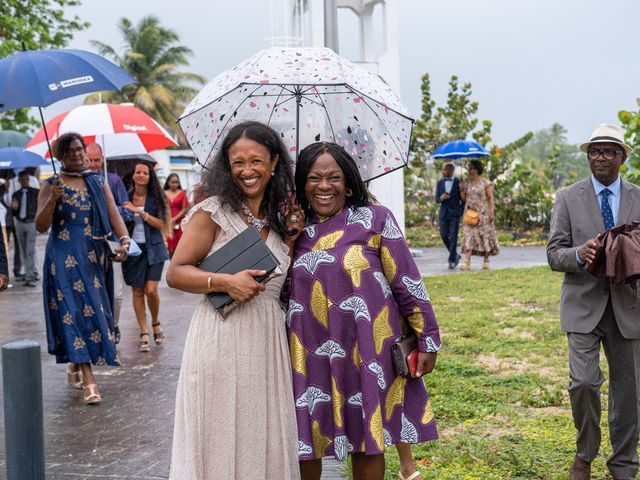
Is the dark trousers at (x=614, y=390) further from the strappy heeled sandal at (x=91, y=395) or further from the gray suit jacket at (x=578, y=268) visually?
the strappy heeled sandal at (x=91, y=395)

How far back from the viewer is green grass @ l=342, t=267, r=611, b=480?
17.5ft

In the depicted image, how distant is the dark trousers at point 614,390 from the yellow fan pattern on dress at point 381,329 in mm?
1430

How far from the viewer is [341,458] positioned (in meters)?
3.79

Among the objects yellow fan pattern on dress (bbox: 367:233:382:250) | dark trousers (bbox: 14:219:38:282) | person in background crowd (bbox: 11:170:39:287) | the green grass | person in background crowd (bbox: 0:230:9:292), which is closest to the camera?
yellow fan pattern on dress (bbox: 367:233:382:250)

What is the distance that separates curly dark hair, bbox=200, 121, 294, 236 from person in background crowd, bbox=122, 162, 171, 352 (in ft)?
16.8

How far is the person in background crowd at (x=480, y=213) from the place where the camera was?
15609mm

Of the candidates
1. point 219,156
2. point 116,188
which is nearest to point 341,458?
point 219,156

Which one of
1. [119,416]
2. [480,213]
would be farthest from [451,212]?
[119,416]

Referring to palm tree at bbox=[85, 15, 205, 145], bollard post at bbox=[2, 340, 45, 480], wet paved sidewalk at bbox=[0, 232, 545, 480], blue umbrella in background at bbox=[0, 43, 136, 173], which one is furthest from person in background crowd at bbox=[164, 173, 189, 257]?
palm tree at bbox=[85, 15, 205, 145]

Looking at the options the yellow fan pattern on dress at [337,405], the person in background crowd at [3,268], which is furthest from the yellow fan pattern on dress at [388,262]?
the person in background crowd at [3,268]

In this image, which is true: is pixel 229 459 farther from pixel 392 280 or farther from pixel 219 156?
pixel 219 156

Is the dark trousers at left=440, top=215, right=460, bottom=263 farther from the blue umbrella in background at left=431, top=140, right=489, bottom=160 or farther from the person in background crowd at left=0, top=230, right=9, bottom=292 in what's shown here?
the person in background crowd at left=0, top=230, right=9, bottom=292

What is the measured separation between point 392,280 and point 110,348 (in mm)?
3711

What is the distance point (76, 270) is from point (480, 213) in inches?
393
